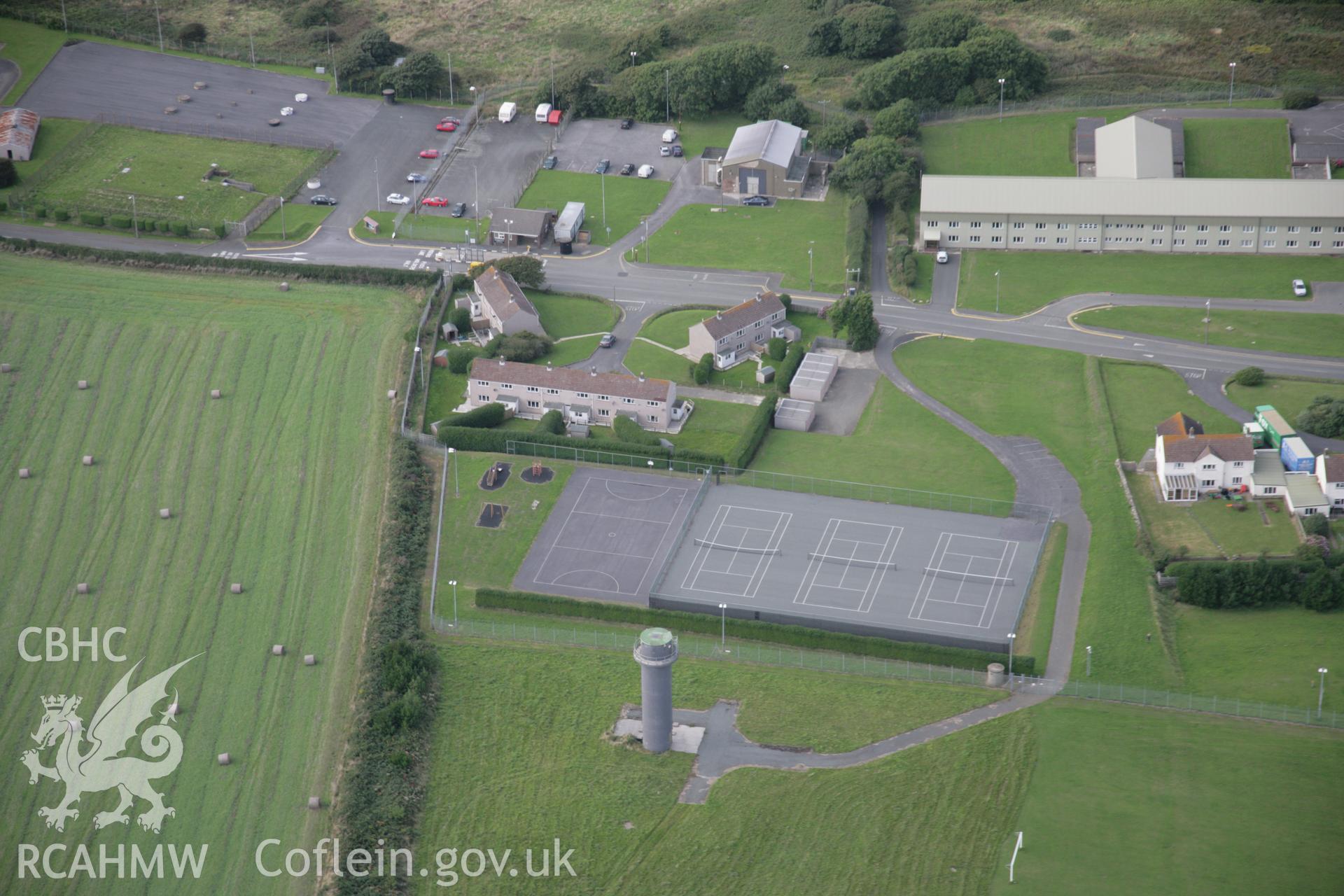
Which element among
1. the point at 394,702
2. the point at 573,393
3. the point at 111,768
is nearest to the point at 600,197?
the point at 573,393

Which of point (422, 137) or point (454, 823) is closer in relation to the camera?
point (454, 823)

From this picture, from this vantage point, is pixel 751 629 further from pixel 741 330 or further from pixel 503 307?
pixel 503 307

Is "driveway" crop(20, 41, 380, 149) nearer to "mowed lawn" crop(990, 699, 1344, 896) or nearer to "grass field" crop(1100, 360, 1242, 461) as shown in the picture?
"grass field" crop(1100, 360, 1242, 461)

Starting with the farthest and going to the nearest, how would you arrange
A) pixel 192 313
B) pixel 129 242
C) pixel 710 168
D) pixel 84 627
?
pixel 710 168 → pixel 129 242 → pixel 192 313 → pixel 84 627

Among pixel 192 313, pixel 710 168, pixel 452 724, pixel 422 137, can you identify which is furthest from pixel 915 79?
pixel 452 724

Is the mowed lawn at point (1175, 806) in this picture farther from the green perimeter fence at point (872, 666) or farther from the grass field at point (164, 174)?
the grass field at point (164, 174)

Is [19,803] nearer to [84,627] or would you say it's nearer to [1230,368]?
[84,627]
